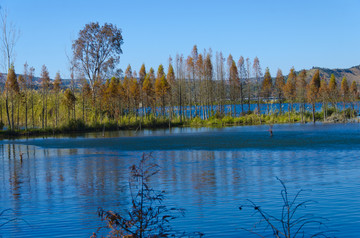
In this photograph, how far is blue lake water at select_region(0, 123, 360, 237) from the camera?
25.7 feet

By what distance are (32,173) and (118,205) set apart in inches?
266

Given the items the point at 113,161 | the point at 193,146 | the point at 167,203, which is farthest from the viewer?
the point at 193,146

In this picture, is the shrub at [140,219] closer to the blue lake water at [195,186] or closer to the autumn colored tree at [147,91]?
the blue lake water at [195,186]

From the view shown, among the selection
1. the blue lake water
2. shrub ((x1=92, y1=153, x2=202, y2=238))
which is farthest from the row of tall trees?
shrub ((x1=92, y1=153, x2=202, y2=238))

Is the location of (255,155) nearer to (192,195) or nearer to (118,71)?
(192,195)

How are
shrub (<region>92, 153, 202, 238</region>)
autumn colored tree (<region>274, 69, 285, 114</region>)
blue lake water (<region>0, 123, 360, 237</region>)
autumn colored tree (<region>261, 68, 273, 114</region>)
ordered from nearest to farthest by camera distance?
shrub (<region>92, 153, 202, 238</region>) < blue lake water (<region>0, 123, 360, 237</region>) < autumn colored tree (<region>274, 69, 285, 114</region>) < autumn colored tree (<region>261, 68, 273, 114</region>)

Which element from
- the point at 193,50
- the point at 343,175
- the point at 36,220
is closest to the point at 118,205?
the point at 36,220

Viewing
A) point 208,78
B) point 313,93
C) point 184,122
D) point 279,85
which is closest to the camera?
point 313,93

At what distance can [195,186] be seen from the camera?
11297 millimetres

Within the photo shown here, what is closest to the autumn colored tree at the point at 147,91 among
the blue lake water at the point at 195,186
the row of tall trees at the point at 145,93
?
the row of tall trees at the point at 145,93

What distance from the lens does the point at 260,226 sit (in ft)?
24.7

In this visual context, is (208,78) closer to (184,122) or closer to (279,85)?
(184,122)

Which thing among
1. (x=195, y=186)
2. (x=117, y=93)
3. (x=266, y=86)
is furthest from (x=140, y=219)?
(x=266, y=86)

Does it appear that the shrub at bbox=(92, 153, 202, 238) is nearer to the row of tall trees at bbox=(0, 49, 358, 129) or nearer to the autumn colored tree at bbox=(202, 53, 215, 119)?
the row of tall trees at bbox=(0, 49, 358, 129)
